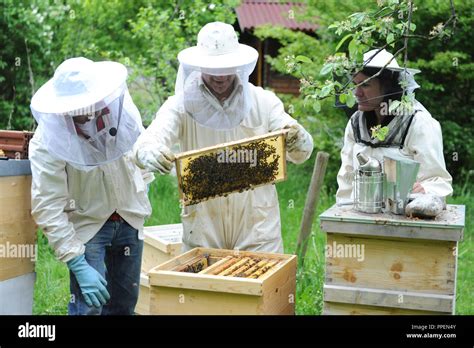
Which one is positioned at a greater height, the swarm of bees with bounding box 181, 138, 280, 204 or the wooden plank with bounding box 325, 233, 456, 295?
the swarm of bees with bounding box 181, 138, 280, 204

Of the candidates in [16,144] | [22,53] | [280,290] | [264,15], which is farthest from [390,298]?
[264,15]

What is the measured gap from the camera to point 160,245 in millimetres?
4664

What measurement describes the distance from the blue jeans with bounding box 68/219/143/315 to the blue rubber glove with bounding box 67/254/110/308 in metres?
0.11

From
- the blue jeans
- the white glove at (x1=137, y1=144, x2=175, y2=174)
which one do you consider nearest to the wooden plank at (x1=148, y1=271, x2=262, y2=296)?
the white glove at (x1=137, y1=144, x2=175, y2=174)

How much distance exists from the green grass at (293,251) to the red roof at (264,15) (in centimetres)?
493

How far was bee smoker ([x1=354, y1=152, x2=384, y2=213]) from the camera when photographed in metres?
3.23

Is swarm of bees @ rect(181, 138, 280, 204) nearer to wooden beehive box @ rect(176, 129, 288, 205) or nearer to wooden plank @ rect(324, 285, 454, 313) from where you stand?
wooden beehive box @ rect(176, 129, 288, 205)

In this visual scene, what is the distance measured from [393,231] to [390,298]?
307 mm

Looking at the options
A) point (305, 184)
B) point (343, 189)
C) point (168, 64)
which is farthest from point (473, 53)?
point (343, 189)

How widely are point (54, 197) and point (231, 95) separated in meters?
1.10

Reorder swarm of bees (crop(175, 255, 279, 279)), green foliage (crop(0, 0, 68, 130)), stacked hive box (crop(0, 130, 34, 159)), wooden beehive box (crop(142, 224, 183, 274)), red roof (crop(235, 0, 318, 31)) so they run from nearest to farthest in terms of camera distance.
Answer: swarm of bees (crop(175, 255, 279, 279))
stacked hive box (crop(0, 130, 34, 159))
wooden beehive box (crop(142, 224, 183, 274))
green foliage (crop(0, 0, 68, 130))
red roof (crop(235, 0, 318, 31))

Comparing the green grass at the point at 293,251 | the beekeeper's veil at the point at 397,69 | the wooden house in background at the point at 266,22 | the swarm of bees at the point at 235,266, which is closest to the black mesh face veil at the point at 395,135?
the beekeeper's veil at the point at 397,69

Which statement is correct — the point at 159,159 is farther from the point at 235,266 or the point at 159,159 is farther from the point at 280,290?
the point at 280,290

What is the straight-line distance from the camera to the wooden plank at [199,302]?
3.02 m
